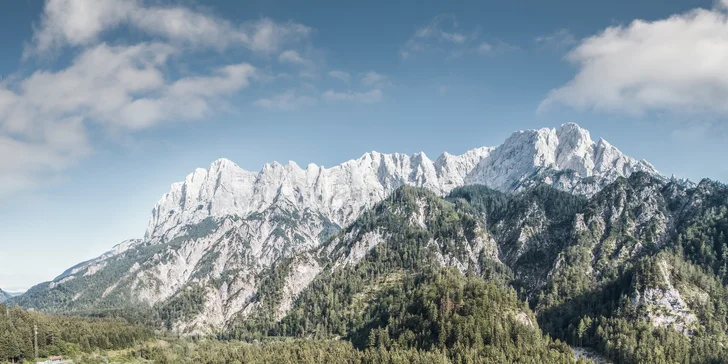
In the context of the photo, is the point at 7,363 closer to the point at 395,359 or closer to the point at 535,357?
the point at 395,359

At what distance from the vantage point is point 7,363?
656 ft

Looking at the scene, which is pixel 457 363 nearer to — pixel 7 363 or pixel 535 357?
pixel 535 357

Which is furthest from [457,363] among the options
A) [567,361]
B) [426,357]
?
[567,361]

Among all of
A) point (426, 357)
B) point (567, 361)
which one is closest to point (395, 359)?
point (426, 357)

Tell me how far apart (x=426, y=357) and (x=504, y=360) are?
30.4 m

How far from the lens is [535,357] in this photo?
639 feet

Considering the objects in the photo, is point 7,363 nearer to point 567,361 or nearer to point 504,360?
point 504,360

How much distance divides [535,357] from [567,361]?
12.1 meters

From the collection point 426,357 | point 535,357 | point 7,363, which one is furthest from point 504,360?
point 7,363

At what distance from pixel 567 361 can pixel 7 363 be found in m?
229

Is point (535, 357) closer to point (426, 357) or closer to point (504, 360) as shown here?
point (504, 360)

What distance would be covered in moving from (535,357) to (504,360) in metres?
15.5

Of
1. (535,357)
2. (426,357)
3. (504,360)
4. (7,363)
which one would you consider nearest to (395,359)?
(426,357)

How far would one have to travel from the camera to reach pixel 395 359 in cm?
19475
